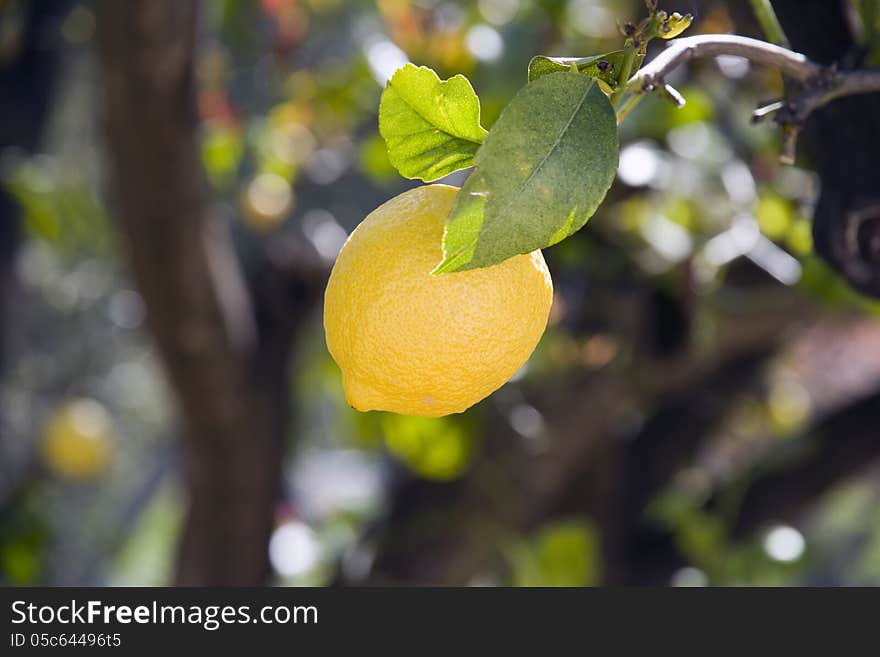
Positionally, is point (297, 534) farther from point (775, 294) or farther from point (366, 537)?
point (775, 294)

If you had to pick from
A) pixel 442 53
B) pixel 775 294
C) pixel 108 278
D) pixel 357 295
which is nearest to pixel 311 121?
pixel 442 53

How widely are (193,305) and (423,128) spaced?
925mm

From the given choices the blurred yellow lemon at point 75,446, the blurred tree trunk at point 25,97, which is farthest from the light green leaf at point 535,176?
the blurred yellow lemon at point 75,446

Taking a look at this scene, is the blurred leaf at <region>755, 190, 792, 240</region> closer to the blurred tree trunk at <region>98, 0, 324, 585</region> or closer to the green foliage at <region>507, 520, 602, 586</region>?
the green foliage at <region>507, 520, 602, 586</region>

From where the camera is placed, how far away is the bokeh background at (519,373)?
1095mm

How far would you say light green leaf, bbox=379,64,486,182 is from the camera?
376 millimetres

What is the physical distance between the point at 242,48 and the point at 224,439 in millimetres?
615

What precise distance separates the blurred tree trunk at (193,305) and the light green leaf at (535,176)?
72 cm

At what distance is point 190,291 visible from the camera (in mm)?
1234

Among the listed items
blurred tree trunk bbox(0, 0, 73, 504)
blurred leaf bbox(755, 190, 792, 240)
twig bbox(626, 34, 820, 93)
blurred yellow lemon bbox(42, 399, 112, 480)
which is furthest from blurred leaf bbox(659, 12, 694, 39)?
blurred yellow lemon bbox(42, 399, 112, 480)

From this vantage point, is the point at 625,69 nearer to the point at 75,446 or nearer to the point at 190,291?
the point at 190,291

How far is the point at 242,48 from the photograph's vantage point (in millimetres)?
1535

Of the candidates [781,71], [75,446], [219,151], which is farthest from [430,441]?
[75,446]

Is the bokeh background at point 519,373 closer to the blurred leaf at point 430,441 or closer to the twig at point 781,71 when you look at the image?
the blurred leaf at point 430,441
